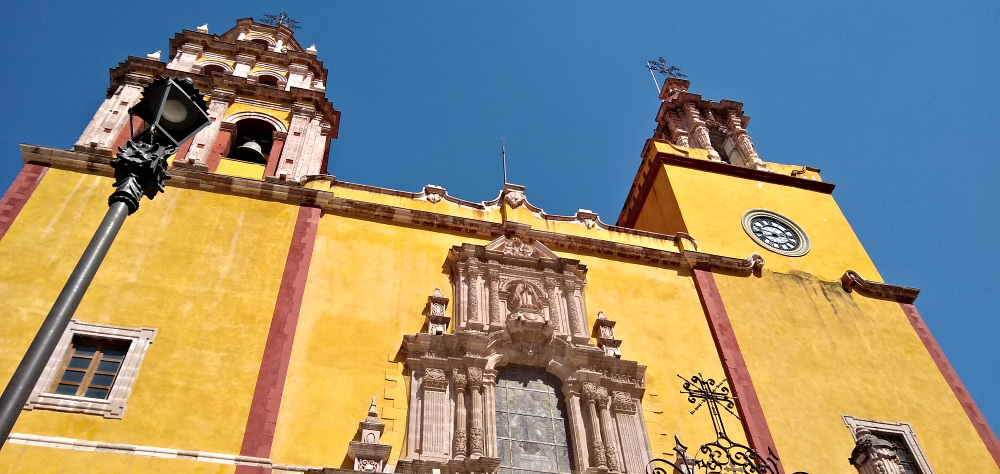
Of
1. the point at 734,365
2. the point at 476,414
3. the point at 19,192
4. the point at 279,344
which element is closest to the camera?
the point at 476,414

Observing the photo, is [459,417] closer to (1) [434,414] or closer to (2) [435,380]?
(1) [434,414]

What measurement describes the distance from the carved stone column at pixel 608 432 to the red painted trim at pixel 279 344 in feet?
17.4

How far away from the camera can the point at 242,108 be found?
66.6ft

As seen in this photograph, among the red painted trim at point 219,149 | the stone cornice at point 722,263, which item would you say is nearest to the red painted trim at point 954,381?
the stone cornice at point 722,263

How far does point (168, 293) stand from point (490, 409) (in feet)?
19.0

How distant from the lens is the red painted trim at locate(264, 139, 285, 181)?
60.5ft

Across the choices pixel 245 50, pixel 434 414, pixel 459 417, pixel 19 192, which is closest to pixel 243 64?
pixel 245 50

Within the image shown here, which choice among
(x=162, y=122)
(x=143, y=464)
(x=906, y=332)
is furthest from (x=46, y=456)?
(x=906, y=332)

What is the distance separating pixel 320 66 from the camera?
2386cm

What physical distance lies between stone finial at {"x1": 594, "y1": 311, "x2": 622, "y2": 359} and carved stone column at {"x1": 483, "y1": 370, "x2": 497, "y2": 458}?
2375mm

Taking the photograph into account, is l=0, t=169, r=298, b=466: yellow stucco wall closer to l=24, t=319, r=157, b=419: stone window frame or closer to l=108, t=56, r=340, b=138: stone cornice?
l=24, t=319, r=157, b=419: stone window frame

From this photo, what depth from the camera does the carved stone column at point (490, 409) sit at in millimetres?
13344

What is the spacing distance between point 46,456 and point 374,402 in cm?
465

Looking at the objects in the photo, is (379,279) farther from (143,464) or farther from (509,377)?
(143,464)
